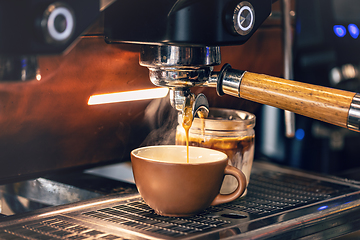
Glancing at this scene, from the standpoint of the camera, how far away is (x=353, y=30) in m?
1.04

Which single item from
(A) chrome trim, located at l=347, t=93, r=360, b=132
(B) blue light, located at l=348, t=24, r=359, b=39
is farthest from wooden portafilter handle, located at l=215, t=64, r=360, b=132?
(B) blue light, located at l=348, t=24, r=359, b=39

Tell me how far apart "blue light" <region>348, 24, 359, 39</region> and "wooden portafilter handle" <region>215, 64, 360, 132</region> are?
59cm

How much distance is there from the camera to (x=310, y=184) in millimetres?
714

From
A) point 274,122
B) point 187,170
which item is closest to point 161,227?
point 187,170

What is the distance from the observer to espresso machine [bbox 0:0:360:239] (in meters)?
0.48

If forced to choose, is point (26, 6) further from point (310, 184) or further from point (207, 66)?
point (310, 184)

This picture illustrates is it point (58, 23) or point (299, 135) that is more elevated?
point (58, 23)

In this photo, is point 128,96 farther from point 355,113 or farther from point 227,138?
point 355,113

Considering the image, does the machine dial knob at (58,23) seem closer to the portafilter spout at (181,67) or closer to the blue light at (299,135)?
the portafilter spout at (181,67)

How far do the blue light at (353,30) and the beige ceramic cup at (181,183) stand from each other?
0.64 metres

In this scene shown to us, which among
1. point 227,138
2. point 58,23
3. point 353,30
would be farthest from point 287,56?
point 58,23

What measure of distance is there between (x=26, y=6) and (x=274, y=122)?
79 cm

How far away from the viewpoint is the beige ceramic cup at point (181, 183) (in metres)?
0.52

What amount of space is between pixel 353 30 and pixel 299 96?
24.2 inches
